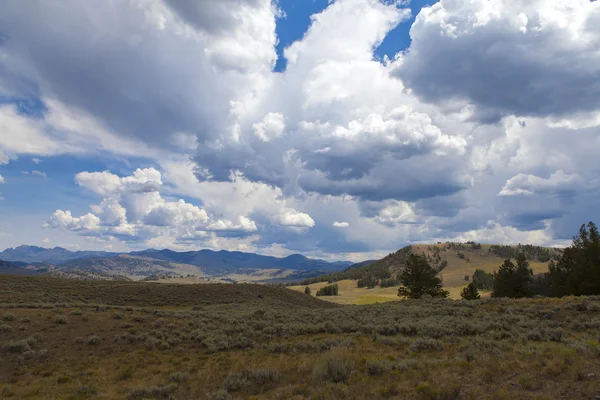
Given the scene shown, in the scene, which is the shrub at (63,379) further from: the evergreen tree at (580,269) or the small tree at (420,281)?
the evergreen tree at (580,269)

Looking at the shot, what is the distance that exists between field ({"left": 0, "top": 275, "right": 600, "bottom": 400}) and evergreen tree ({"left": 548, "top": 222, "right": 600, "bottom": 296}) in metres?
→ 31.2

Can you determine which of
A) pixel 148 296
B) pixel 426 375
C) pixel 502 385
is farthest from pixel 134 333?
pixel 148 296

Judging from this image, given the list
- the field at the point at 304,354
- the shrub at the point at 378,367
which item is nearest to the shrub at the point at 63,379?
the field at the point at 304,354

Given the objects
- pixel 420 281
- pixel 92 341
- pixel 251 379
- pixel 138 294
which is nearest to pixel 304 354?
pixel 251 379

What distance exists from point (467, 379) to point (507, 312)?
1766cm

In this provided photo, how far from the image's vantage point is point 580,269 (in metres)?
52.6

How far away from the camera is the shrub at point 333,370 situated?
40.6ft

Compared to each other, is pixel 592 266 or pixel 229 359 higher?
pixel 592 266

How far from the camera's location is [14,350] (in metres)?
18.8

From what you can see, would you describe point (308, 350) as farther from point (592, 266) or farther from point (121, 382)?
point (592, 266)

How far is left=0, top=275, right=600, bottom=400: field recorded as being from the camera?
10805mm

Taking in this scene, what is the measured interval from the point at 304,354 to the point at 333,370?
5.13m

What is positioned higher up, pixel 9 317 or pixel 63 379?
pixel 9 317

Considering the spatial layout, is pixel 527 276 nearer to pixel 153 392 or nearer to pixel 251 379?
pixel 251 379
